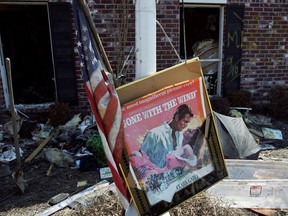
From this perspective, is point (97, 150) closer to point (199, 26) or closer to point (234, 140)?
point (234, 140)

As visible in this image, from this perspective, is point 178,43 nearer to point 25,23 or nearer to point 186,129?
point 25,23

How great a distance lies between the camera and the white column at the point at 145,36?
5.38ft

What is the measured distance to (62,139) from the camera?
443cm

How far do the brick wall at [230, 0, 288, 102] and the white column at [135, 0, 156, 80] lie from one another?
4.32 metres

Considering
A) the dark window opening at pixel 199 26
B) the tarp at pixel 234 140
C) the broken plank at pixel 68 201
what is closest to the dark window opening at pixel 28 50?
the dark window opening at pixel 199 26

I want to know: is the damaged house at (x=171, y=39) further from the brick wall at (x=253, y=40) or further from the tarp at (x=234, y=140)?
the tarp at (x=234, y=140)

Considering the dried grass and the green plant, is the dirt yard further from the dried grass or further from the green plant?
the green plant

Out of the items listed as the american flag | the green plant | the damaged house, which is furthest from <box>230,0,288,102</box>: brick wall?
the american flag

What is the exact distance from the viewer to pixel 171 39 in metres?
5.21

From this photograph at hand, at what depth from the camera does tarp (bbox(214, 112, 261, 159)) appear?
11.4 ft

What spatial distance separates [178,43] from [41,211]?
375 centimetres

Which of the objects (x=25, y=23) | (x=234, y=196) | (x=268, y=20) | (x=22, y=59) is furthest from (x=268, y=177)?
(x=22, y=59)

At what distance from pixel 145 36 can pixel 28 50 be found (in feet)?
A: 18.7

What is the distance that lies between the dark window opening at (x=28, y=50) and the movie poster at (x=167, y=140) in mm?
4353
